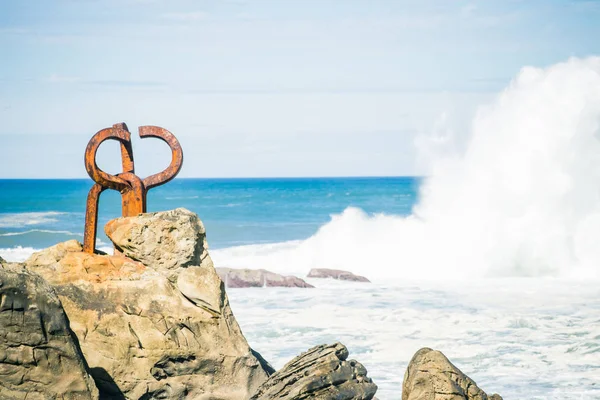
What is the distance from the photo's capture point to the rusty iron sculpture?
5.48 m

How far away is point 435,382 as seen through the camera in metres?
4.74

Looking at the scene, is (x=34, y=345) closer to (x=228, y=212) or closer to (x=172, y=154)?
(x=172, y=154)

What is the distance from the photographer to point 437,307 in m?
12.3

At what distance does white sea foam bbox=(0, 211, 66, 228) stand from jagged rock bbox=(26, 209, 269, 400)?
35.4m

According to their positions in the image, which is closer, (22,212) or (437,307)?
(437,307)

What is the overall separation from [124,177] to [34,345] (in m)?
1.70

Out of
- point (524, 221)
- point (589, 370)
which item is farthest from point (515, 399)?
point (524, 221)

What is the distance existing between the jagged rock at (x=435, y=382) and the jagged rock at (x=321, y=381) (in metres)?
0.25

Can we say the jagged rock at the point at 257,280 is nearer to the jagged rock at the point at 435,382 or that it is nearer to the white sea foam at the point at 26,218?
the jagged rock at the point at 435,382

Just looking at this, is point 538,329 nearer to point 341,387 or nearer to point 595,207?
point 341,387

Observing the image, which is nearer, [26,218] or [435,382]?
[435,382]

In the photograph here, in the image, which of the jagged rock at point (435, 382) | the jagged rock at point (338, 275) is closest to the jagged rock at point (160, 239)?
the jagged rock at point (435, 382)

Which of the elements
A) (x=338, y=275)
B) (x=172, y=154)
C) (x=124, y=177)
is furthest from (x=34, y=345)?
(x=338, y=275)

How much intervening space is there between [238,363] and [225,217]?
41.0 metres
